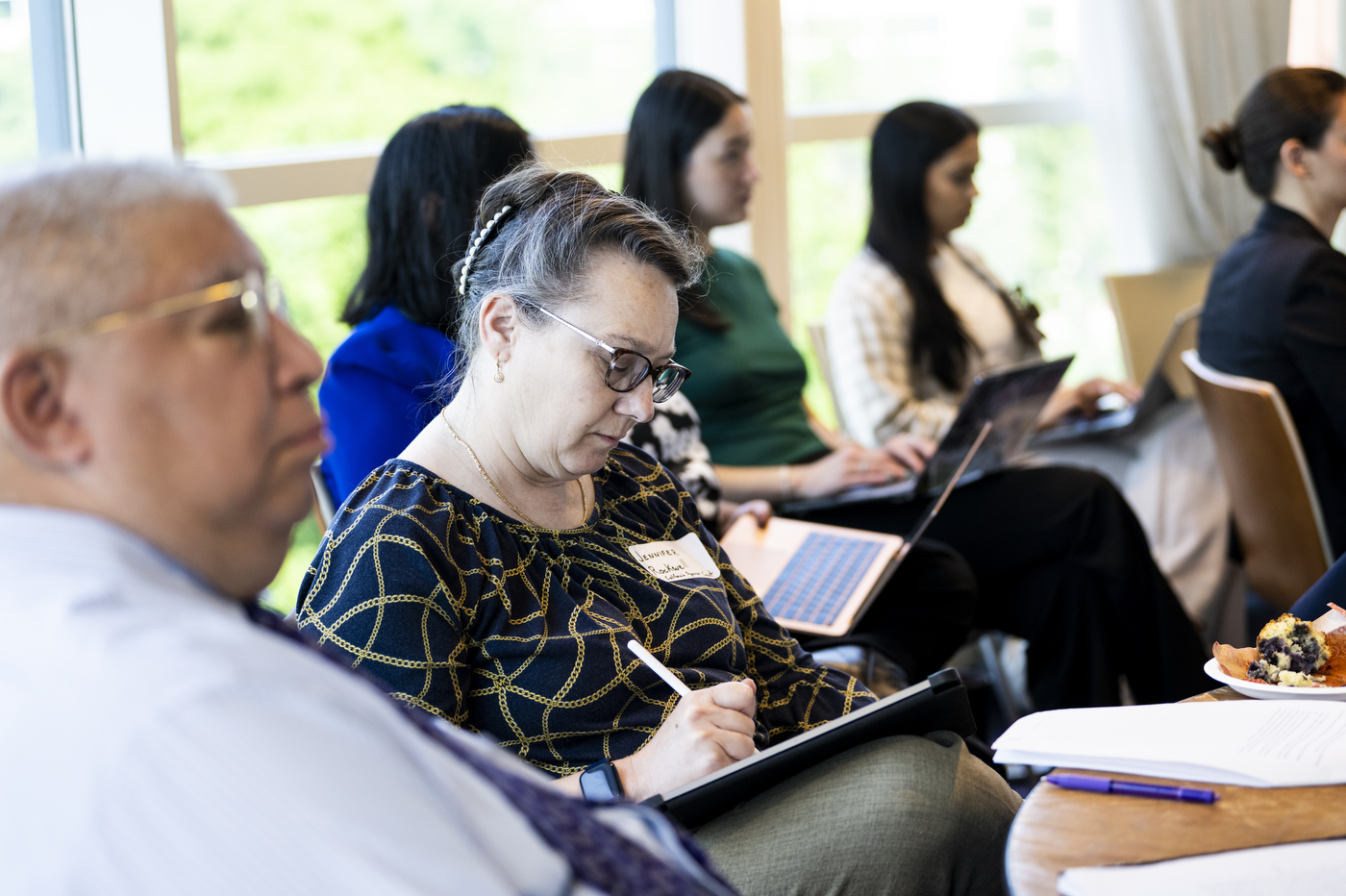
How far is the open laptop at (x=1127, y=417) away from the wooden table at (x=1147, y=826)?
220 centimetres

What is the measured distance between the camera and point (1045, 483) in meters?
2.51

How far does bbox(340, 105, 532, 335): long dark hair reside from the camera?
6.23ft

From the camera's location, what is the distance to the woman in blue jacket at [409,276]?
180 centimetres

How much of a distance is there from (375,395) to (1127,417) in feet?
6.63

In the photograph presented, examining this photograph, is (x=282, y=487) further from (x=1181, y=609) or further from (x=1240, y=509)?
(x=1240, y=509)

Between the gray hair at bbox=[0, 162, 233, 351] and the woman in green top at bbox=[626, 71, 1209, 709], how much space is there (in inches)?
70.1

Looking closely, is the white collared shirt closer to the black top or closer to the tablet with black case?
the tablet with black case

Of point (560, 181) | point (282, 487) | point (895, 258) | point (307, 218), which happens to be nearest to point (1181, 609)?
point (895, 258)

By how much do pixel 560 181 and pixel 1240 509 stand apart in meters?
1.81

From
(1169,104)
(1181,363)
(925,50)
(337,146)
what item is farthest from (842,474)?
(1169,104)

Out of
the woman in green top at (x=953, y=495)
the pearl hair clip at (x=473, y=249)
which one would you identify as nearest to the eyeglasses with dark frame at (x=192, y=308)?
the pearl hair clip at (x=473, y=249)

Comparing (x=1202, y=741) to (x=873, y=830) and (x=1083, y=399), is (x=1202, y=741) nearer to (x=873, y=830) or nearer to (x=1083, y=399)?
(x=873, y=830)

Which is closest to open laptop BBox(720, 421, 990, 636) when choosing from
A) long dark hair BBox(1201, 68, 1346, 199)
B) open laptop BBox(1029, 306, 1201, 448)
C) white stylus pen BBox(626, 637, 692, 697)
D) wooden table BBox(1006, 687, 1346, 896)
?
white stylus pen BBox(626, 637, 692, 697)

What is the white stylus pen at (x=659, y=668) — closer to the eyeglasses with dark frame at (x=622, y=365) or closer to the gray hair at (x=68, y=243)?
the eyeglasses with dark frame at (x=622, y=365)
